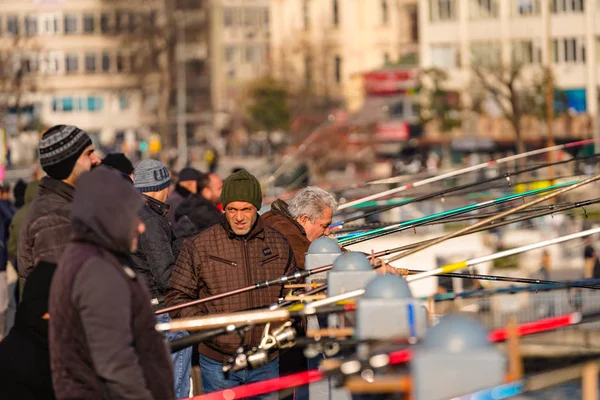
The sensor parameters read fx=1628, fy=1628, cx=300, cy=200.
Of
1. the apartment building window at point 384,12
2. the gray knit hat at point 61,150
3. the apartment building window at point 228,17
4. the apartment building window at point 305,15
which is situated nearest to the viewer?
the gray knit hat at point 61,150

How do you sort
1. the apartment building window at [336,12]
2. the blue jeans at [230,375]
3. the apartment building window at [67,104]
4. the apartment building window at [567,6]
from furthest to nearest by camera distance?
1. the apartment building window at [67,104]
2. the apartment building window at [336,12]
3. the apartment building window at [567,6]
4. the blue jeans at [230,375]

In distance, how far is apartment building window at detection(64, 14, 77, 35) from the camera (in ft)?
362

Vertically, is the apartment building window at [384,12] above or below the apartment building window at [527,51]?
above

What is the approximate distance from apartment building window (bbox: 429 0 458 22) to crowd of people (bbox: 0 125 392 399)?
67.3 meters

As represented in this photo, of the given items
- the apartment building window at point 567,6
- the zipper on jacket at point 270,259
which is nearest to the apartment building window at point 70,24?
the apartment building window at point 567,6

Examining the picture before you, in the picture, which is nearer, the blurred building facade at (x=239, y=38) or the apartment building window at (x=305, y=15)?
the apartment building window at (x=305, y=15)

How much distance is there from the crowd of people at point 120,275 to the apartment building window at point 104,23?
100546mm

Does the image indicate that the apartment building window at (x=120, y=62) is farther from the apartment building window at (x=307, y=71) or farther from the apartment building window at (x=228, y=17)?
the apartment building window at (x=307, y=71)

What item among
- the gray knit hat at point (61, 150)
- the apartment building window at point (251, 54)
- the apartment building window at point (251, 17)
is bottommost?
the gray knit hat at point (61, 150)

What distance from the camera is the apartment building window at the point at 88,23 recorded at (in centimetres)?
11050

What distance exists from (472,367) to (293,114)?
2991 inches

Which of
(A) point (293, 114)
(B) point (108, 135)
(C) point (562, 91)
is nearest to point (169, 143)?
(B) point (108, 135)

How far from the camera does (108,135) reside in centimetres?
10756

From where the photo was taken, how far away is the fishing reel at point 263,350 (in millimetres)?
8164
